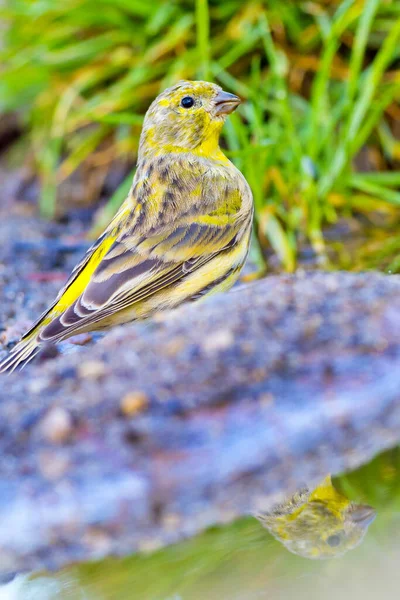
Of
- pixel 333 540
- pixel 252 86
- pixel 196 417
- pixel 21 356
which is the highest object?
pixel 252 86

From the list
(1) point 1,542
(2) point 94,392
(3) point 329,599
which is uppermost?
(2) point 94,392

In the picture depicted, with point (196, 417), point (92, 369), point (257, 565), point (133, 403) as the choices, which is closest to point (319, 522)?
point (257, 565)

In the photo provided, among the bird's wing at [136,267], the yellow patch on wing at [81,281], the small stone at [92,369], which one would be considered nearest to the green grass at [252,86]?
the bird's wing at [136,267]

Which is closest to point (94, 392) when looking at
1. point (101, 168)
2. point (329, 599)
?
point (329, 599)

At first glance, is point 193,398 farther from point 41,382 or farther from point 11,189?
point 11,189

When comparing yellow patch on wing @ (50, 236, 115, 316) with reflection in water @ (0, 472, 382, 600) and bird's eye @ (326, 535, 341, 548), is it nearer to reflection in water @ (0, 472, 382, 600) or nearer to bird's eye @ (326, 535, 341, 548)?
reflection in water @ (0, 472, 382, 600)

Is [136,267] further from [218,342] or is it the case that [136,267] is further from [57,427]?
[57,427]

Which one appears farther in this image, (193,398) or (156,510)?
(193,398)
